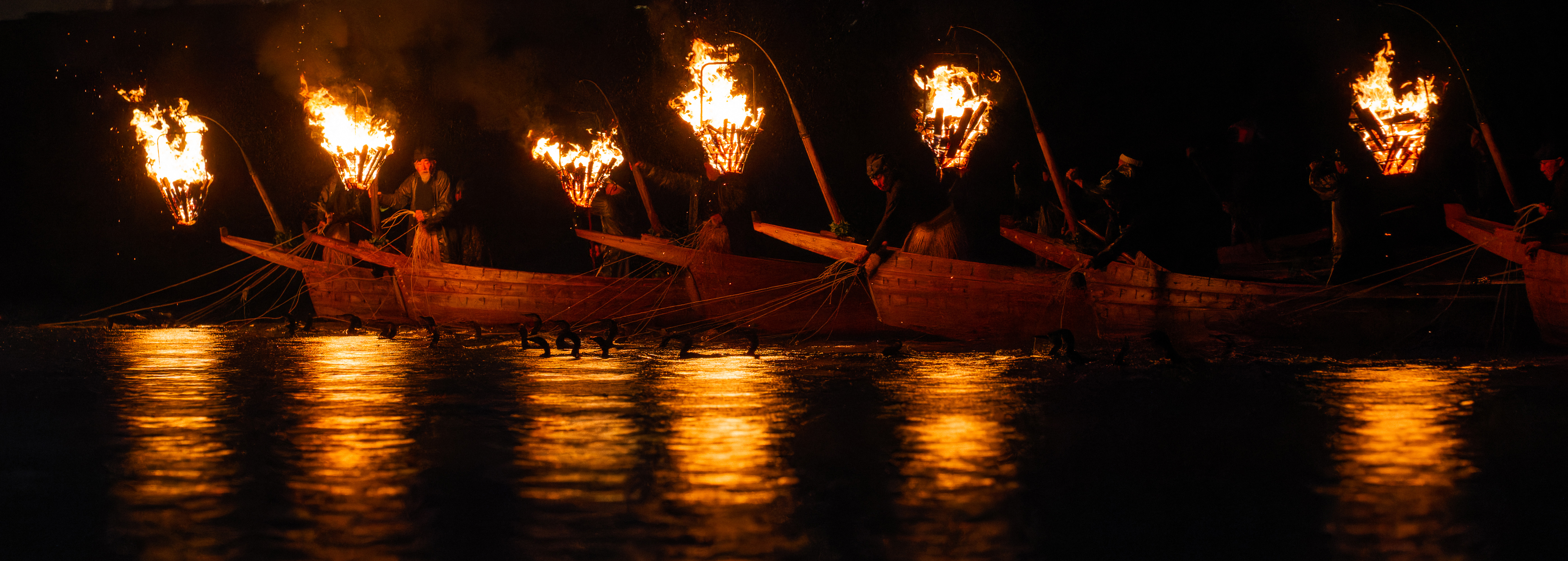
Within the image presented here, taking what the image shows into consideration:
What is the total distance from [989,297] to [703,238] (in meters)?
2.85

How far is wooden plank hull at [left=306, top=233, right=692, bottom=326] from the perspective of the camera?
10.6 meters

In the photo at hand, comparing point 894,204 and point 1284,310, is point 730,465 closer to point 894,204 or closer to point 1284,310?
point 1284,310

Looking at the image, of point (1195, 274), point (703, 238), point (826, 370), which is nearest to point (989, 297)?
point (1195, 274)

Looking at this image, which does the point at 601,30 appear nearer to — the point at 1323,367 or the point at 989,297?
the point at 989,297

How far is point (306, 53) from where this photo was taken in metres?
13.6

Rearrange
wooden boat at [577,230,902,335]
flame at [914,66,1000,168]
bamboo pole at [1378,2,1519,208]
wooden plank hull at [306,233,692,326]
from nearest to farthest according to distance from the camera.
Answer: bamboo pole at [1378,2,1519,208]
flame at [914,66,1000,168]
wooden boat at [577,230,902,335]
wooden plank hull at [306,233,692,326]

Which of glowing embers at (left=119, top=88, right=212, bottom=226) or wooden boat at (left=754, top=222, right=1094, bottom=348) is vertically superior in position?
glowing embers at (left=119, top=88, right=212, bottom=226)

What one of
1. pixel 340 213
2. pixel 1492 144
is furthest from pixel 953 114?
pixel 340 213

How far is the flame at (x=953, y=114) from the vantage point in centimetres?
928

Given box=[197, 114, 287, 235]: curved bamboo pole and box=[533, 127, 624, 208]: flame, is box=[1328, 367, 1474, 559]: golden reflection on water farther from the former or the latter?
box=[197, 114, 287, 235]: curved bamboo pole

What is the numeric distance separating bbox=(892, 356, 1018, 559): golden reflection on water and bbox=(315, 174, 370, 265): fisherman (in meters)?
8.42

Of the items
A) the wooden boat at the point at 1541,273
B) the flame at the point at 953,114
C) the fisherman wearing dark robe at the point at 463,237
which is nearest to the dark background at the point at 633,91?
the flame at the point at 953,114

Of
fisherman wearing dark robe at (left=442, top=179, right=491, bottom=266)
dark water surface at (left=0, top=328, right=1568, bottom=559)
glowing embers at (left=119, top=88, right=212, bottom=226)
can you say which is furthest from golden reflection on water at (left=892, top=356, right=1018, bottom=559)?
glowing embers at (left=119, top=88, right=212, bottom=226)

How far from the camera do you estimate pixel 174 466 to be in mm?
3975
